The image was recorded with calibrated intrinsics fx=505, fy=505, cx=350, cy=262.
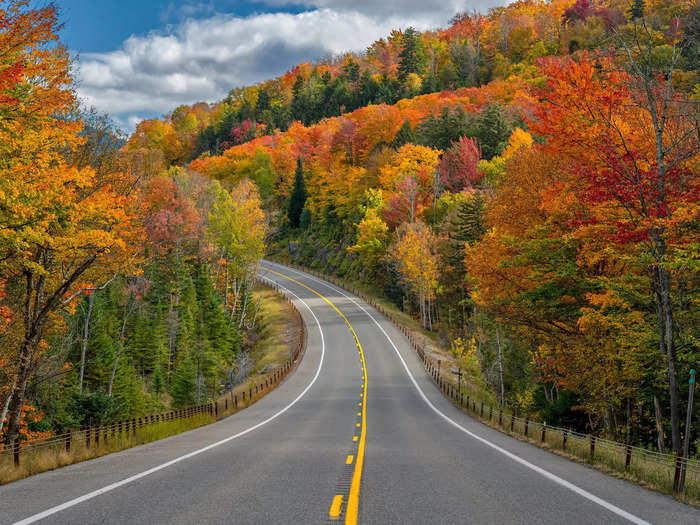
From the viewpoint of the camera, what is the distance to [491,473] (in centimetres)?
911

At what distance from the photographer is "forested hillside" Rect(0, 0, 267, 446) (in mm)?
13320

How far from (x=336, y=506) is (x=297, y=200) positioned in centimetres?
9270

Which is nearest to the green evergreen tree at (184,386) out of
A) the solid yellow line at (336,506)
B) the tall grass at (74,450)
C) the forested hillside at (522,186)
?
the forested hillside at (522,186)

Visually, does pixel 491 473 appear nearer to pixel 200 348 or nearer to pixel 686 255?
pixel 686 255

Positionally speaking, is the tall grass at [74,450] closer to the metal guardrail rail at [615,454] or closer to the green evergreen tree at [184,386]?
the metal guardrail rail at [615,454]

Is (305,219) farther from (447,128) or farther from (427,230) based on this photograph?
(427,230)

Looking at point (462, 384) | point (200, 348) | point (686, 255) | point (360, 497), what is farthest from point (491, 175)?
point (360, 497)

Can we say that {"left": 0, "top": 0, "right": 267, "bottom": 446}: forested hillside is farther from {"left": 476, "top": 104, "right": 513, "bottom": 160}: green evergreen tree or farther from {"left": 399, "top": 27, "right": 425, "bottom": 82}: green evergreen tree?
{"left": 399, "top": 27, "right": 425, "bottom": 82}: green evergreen tree

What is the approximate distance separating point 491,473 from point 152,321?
4573cm

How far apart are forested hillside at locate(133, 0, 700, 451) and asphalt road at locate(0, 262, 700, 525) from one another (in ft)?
20.1

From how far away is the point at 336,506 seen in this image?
21.2 feet

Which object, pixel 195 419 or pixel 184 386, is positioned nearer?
pixel 195 419

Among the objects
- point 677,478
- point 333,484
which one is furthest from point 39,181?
point 677,478

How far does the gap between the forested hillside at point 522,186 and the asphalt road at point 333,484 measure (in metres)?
6.14
